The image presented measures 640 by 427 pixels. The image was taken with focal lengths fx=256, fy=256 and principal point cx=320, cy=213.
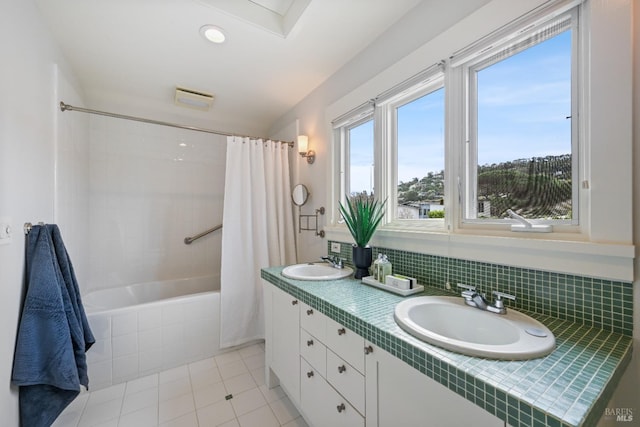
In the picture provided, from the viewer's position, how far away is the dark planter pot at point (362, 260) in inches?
60.7

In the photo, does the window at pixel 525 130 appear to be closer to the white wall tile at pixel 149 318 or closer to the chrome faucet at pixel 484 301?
the chrome faucet at pixel 484 301

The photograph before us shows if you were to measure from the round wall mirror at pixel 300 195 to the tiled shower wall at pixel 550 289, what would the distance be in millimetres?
1347

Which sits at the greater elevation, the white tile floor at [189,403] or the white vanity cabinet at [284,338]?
the white vanity cabinet at [284,338]

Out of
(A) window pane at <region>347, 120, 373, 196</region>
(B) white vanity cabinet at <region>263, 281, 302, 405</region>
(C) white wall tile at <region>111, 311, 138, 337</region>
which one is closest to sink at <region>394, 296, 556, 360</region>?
(B) white vanity cabinet at <region>263, 281, 302, 405</region>

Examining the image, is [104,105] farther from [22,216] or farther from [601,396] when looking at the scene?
[601,396]

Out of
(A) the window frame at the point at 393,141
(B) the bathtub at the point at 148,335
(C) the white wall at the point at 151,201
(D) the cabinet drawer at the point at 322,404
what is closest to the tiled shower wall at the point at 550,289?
(A) the window frame at the point at 393,141

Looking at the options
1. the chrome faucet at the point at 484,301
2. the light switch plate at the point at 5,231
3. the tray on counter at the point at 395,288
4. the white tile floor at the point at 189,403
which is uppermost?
the light switch plate at the point at 5,231

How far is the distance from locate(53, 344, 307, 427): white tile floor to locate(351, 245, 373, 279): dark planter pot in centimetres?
91

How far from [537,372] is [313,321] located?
0.88 metres

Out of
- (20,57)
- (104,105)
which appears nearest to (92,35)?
(20,57)

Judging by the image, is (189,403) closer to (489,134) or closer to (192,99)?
(489,134)

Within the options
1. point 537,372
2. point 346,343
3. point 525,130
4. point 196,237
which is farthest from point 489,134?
point 196,237

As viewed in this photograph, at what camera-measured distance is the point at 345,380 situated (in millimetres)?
1062

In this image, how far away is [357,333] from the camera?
3.23 feet
